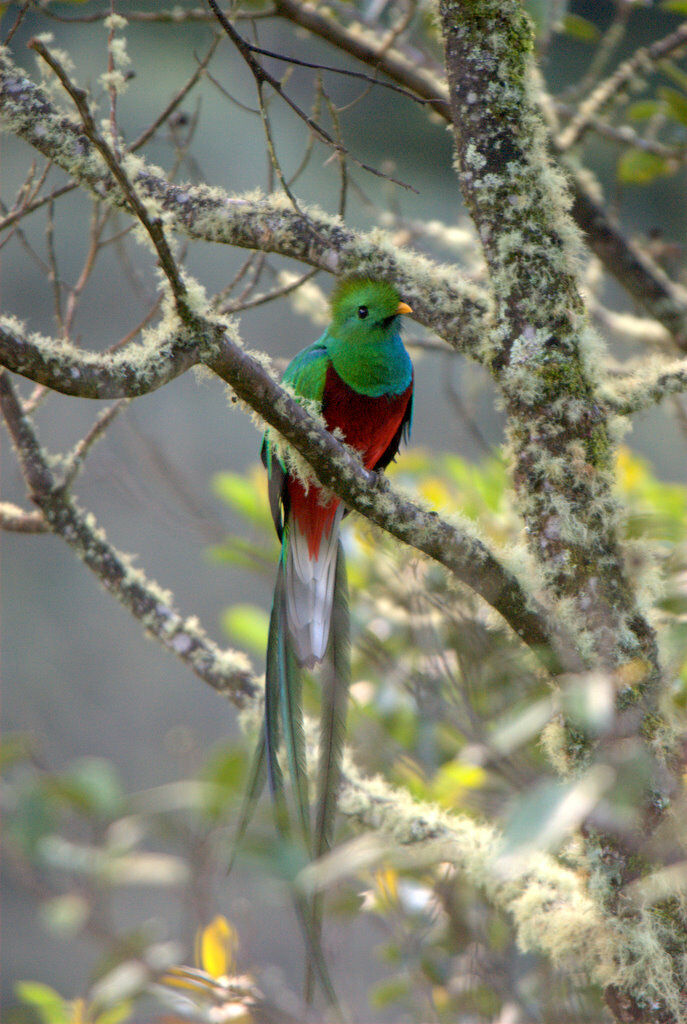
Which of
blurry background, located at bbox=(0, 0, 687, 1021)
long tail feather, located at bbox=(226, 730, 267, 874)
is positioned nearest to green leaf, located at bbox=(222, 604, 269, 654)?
long tail feather, located at bbox=(226, 730, 267, 874)

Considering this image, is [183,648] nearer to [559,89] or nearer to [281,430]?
[281,430]

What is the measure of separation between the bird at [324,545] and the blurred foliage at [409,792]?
0.06 m

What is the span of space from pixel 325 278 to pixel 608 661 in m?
3.72

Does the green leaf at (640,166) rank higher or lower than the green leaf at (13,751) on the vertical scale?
higher

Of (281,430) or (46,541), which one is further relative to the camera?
(46,541)

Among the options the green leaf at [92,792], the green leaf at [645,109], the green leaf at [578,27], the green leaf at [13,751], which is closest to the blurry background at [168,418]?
the green leaf at [645,109]

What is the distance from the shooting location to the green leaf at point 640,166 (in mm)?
2311

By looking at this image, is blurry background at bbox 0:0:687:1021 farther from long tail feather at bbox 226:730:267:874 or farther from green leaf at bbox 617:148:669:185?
long tail feather at bbox 226:730:267:874

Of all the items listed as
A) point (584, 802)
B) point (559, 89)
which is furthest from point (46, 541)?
point (584, 802)

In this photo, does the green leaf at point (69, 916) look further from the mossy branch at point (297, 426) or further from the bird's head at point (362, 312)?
the bird's head at point (362, 312)

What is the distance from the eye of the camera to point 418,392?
471cm

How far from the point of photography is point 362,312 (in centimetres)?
171

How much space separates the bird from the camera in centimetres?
123

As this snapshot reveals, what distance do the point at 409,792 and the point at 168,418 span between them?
324 cm
